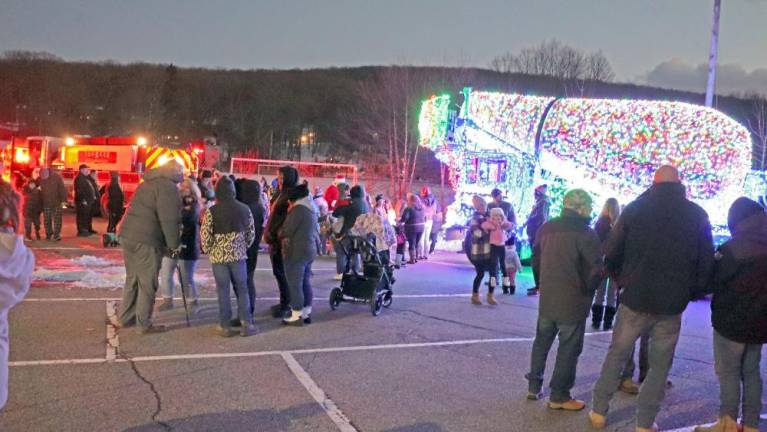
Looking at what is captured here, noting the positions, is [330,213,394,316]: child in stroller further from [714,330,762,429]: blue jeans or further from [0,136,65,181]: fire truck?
[0,136,65,181]: fire truck

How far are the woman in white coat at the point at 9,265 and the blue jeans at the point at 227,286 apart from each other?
403cm

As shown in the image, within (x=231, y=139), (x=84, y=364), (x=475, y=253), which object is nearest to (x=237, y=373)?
(x=84, y=364)

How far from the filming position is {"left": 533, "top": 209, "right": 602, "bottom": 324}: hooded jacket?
5.16m

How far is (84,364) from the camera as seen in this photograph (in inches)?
230

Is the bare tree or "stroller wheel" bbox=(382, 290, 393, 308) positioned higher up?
the bare tree

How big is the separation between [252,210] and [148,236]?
4.64 ft

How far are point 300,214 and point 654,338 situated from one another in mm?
4142

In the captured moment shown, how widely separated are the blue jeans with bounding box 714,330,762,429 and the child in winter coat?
482cm

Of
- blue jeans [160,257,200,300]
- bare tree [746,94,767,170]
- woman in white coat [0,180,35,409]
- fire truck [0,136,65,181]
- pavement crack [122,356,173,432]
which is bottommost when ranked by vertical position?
pavement crack [122,356,173,432]

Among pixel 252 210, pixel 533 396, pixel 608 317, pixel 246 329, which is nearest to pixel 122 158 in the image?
pixel 252 210

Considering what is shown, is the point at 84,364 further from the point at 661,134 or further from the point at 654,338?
the point at 661,134

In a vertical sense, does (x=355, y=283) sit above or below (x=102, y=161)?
below

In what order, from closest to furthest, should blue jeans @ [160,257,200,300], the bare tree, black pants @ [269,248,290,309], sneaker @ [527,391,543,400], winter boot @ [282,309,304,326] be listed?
sneaker @ [527,391,543,400] → winter boot @ [282,309,304,326] → black pants @ [269,248,290,309] → blue jeans @ [160,257,200,300] → the bare tree

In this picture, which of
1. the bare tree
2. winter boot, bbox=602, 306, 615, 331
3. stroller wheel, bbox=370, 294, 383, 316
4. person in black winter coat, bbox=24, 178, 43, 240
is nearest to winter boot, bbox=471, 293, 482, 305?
stroller wheel, bbox=370, 294, 383, 316
